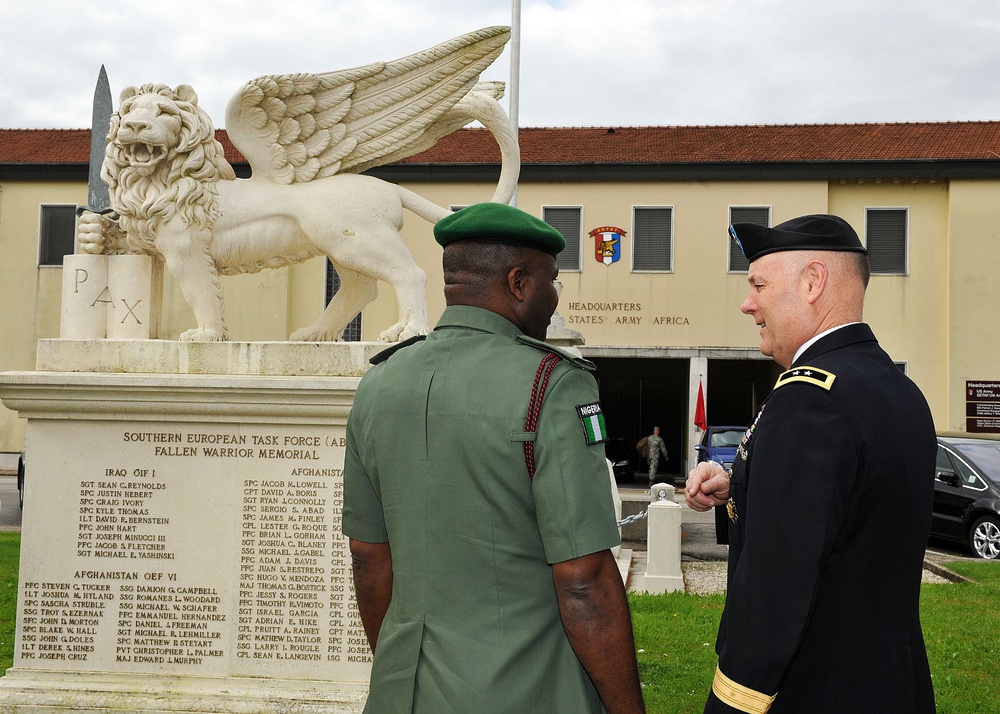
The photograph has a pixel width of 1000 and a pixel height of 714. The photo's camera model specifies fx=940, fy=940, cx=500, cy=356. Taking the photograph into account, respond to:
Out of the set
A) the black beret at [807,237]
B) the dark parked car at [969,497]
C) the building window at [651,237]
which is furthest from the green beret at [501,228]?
the building window at [651,237]

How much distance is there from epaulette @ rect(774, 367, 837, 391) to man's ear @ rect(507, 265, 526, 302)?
2.14 feet

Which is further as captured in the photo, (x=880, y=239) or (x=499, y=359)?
(x=880, y=239)

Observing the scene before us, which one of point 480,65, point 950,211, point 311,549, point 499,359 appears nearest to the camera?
point 499,359

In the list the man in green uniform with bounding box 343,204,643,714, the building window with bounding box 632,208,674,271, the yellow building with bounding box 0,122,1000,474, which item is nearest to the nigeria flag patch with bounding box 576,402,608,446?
the man in green uniform with bounding box 343,204,643,714

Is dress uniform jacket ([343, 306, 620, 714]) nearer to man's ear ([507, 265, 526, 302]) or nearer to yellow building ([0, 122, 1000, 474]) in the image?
man's ear ([507, 265, 526, 302])

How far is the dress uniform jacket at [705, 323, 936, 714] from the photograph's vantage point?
1.97 metres

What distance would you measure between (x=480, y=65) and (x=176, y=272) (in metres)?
1.86

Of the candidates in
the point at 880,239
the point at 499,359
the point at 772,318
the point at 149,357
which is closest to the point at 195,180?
the point at 149,357

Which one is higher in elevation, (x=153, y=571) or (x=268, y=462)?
(x=268, y=462)

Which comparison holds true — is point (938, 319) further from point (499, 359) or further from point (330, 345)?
point (499, 359)

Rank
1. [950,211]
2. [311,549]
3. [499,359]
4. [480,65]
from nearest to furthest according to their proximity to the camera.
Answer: [499,359]
[311,549]
[480,65]
[950,211]

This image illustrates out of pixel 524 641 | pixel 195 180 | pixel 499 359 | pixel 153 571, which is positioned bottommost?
pixel 153 571

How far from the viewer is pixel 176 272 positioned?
470 cm

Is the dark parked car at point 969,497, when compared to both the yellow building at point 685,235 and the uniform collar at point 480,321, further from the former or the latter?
the uniform collar at point 480,321
